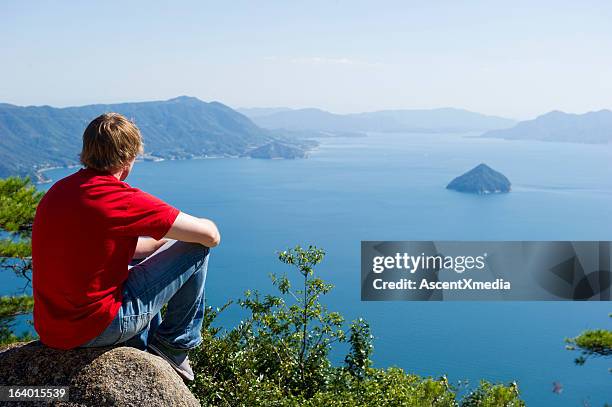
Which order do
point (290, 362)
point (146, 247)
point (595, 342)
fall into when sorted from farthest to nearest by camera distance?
point (595, 342) → point (290, 362) → point (146, 247)

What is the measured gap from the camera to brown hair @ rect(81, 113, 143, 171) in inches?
87.0

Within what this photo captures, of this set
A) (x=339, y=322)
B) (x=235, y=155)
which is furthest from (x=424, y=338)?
(x=235, y=155)

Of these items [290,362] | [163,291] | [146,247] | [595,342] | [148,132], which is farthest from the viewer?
[148,132]

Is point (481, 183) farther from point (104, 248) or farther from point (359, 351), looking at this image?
point (104, 248)

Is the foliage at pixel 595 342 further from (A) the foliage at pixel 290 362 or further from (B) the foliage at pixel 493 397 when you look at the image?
(A) the foliage at pixel 290 362

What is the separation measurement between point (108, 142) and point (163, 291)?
65cm

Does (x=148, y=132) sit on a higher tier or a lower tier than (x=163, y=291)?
A: higher

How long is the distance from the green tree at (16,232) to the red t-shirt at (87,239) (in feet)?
13.6

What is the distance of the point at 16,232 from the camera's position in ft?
21.2

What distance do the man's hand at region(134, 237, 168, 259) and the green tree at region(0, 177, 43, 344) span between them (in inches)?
158

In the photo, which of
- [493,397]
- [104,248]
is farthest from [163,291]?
[493,397]

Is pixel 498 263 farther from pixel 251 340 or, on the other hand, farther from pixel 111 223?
pixel 111 223

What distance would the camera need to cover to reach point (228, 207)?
6562 cm

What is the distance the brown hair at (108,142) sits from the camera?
2211mm
